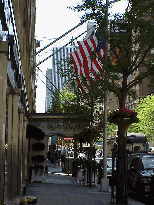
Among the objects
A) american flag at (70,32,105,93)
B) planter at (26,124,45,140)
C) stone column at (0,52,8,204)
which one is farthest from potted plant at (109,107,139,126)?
planter at (26,124,45,140)

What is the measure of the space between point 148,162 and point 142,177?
8.39 feet

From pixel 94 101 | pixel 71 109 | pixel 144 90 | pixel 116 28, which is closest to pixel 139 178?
pixel 116 28

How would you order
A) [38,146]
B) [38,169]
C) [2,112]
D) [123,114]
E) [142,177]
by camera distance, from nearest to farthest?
[2,112] < [123,114] < [142,177] < [38,169] < [38,146]

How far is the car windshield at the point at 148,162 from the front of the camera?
68.3 ft

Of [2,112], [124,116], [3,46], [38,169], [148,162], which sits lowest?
[38,169]

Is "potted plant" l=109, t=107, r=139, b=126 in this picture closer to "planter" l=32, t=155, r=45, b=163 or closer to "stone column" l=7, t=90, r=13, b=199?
"stone column" l=7, t=90, r=13, b=199

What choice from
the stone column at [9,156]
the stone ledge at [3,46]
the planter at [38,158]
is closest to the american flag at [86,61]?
the planter at [38,158]

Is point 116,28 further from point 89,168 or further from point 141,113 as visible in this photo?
point 141,113

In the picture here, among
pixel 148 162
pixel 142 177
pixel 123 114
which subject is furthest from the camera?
pixel 148 162

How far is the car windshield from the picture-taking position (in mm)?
20812

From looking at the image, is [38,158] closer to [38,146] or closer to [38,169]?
[38,146]

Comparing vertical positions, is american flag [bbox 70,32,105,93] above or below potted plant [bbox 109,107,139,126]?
above

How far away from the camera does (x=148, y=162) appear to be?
2123cm

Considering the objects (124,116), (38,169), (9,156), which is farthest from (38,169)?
(9,156)
